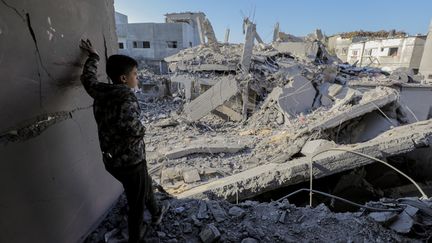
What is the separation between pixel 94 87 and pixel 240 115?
23.8 feet

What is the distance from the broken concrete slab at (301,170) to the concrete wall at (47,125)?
1936 millimetres

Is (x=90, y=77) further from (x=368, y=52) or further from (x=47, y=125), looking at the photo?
(x=368, y=52)

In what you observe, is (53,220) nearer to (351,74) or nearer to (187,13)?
(351,74)

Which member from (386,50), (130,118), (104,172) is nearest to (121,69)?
(130,118)

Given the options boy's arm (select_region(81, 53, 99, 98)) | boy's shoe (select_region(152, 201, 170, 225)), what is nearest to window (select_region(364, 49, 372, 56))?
boy's shoe (select_region(152, 201, 170, 225))

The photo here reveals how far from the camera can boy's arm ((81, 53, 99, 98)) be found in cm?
161

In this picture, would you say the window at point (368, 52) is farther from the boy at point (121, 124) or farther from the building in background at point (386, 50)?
the boy at point (121, 124)

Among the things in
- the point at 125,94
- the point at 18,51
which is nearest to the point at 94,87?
the point at 125,94

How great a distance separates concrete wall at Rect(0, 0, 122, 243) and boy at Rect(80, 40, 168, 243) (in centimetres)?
18

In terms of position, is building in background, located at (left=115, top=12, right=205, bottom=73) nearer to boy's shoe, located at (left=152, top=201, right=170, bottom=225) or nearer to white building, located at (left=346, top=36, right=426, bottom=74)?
white building, located at (left=346, top=36, right=426, bottom=74)

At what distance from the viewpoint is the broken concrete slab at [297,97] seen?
7.53 metres

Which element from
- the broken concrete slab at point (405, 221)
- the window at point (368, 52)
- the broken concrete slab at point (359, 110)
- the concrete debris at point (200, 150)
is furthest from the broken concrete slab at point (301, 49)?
the window at point (368, 52)

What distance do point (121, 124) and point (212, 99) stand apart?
697cm

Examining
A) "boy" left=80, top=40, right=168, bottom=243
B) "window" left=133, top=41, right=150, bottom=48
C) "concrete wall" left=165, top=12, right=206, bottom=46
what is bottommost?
"boy" left=80, top=40, right=168, bottom=243
